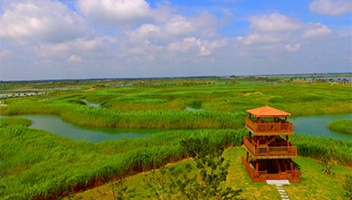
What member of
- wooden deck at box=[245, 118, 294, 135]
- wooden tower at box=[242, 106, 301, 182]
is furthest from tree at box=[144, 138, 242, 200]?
wooden deck at box=[245, 118, 294, 135]

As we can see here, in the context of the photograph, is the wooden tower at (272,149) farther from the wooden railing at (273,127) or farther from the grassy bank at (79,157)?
the grassy bank at (79,157)

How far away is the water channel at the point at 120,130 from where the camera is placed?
1400 inches

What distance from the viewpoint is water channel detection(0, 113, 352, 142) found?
3556 centimetres

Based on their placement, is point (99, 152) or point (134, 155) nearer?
point (134, 155)

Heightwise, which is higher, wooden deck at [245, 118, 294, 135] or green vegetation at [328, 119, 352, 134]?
wooden deck at [245, 118, 294, 135]

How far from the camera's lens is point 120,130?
4019 cm

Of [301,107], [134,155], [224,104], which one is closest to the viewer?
[134,155]

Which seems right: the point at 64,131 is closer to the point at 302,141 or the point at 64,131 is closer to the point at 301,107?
the point at 302,141

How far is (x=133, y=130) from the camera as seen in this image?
39.9 m

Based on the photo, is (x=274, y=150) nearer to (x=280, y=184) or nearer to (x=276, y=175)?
(x=276, y=175)

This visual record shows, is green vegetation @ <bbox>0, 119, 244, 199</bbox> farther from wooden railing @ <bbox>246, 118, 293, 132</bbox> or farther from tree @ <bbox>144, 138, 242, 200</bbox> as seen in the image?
wooden railing @ <bbox>246, 118, 293, 132</bbox>

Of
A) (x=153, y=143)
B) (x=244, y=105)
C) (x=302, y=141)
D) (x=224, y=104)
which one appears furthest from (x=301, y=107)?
(x=153, y=143)

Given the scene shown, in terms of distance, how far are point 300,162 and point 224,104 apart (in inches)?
1218

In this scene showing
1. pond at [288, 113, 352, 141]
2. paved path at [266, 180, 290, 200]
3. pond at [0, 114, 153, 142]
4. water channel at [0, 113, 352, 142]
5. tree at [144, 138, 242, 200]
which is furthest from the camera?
pond at [0, 114, 153, 142]
